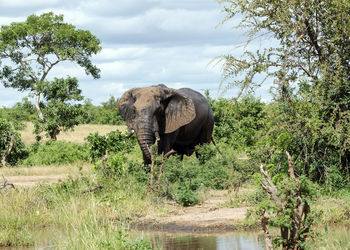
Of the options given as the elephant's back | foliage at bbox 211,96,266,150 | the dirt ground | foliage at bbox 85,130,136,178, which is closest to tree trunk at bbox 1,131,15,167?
A: foliage at bbox 85,130,136,178

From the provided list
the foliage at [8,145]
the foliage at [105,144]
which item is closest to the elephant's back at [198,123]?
the foliage at [105,144]

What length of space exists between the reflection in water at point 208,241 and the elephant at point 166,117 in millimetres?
3939

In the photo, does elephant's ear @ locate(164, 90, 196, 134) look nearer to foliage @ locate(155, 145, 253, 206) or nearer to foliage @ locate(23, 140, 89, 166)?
foliage @ locate(155, 145, 253, 206)

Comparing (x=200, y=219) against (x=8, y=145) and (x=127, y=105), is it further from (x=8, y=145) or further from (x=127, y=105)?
(x=8, y=145)

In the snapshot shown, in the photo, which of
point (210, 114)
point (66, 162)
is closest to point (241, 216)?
point (210, 114)

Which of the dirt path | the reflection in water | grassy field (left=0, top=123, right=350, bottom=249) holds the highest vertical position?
grassy field (left=0, top=123, right=350, bottom=249)

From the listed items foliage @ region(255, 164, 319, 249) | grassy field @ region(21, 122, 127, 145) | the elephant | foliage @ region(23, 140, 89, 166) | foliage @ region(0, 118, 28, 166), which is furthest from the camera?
grassy field @ region(21, 122, 127, 145)

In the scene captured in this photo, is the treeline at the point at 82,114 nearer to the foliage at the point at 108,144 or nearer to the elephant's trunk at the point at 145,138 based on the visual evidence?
the foliage at the point at 108,144

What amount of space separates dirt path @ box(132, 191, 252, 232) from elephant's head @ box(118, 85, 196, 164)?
3.20 meters

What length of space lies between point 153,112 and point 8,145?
1250 centimetres

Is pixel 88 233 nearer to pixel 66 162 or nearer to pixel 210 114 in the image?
pixel 210 114

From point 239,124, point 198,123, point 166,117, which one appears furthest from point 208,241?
point 239,124

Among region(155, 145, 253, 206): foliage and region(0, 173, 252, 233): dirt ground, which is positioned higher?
region(155, 145, 253, 206): foliage

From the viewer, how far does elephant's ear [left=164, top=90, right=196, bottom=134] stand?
1586cm
